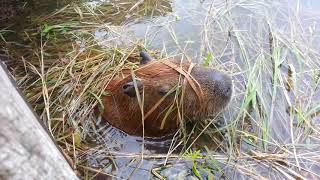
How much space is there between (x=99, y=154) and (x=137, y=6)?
2031mm

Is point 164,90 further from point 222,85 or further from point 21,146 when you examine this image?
point 21,146

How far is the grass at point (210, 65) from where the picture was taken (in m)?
3.35

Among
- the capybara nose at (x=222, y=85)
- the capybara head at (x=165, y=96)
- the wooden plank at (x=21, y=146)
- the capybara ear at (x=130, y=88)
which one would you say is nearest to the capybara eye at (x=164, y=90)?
the capybara head at (x=165, y=96)

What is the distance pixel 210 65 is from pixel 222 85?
699 mm

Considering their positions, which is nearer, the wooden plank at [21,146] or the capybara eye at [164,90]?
the wooden plank at [21,146]

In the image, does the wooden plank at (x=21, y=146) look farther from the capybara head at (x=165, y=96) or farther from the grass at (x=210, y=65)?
the capybara head at (x=165, y=96)

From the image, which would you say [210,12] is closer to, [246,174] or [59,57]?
[59,57]

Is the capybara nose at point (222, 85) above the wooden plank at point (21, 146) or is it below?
below

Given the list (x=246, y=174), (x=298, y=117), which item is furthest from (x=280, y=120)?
(x=246, y=174)

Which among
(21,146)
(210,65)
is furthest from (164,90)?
(21,146)

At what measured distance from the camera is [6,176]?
1757mm

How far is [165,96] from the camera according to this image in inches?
136

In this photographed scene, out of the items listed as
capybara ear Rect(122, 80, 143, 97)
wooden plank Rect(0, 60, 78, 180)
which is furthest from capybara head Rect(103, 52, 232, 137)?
wooden plank Rect(0, 60, 78, 180)

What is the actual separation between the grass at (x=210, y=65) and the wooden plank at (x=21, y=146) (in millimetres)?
1359
